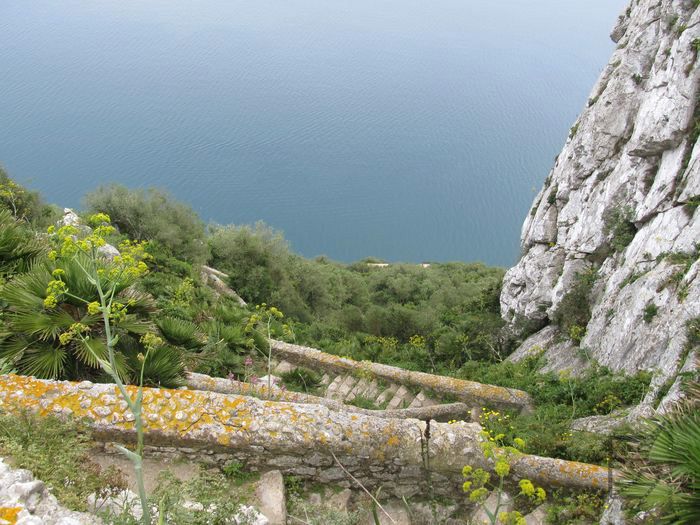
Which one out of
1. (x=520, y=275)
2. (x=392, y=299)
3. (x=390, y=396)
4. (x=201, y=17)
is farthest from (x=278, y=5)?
(x=390, y=396)

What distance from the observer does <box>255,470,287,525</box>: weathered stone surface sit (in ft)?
16.1

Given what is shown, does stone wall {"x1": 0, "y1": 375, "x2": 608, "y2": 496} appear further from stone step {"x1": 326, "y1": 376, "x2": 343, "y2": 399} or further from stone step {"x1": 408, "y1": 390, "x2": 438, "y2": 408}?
stone step {"x1": 326, "y1": 376, "x2": 343, "y2": 399}

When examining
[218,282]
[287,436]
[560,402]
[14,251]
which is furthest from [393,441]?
[218,282]

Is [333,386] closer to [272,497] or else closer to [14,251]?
[272,497]

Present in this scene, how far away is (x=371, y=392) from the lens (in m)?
9.88

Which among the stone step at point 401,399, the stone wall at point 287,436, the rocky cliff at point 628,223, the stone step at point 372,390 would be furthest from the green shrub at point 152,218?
the stone wall at point 287,436

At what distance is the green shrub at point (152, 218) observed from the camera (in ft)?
62.5

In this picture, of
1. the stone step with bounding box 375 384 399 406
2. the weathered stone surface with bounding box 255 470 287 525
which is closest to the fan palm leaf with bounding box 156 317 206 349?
the weathered stone surface with bounding box 255 470 287 525

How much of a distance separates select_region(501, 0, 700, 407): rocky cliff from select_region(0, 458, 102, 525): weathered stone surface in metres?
7.00

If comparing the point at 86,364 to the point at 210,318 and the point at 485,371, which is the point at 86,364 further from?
the point at 485,371

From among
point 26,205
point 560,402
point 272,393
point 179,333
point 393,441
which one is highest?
point 26,205

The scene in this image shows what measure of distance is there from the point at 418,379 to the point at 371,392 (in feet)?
2.92

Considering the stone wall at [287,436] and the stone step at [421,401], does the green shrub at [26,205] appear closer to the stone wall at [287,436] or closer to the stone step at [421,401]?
the stone wall at [287,436]

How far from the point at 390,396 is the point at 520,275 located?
833cm
